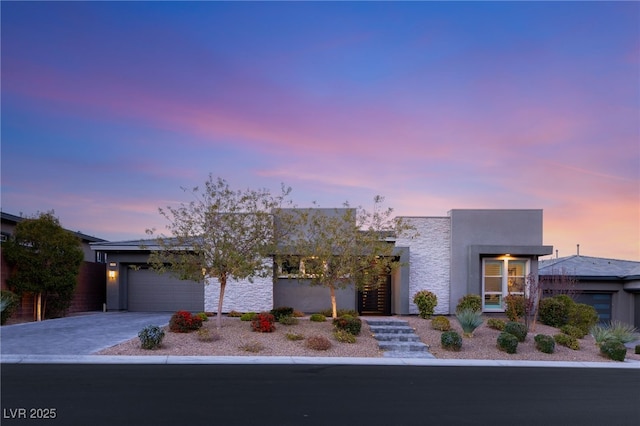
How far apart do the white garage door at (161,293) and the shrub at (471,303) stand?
37.2 feet

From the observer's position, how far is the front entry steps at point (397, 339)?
15.0 m

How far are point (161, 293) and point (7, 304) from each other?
23.9 feet

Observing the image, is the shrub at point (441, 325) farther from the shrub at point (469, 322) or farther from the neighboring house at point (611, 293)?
the neighboring house at point (611, 293)

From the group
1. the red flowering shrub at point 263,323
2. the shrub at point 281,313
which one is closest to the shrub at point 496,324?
the shrub at point 281,313

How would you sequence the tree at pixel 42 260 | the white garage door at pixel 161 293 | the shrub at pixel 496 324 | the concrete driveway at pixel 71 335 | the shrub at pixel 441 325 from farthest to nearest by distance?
the white garage door at pixel 161 293, the tree at pixel 42 260, the shrub at pixel 496 324, the shrub at pixel 441 325, the concrete driveway at pixel 71 335

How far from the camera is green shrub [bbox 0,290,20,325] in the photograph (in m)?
17.3

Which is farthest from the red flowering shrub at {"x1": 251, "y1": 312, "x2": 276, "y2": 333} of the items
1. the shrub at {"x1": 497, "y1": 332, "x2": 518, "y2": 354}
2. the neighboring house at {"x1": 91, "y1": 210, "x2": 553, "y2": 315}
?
the shrub at {"x1": 497, "y1": 332, "x2": 518, "y2": 354}

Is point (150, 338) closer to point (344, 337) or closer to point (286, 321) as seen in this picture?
point (286, 321)

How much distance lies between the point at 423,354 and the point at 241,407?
7.88 meters

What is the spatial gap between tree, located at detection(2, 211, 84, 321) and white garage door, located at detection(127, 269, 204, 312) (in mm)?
3604

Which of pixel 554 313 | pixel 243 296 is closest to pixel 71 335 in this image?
pixel 243 296

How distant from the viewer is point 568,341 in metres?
16.2

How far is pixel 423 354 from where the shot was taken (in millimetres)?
14984

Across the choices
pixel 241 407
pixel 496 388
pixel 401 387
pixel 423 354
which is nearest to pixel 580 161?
pixel 423 354
